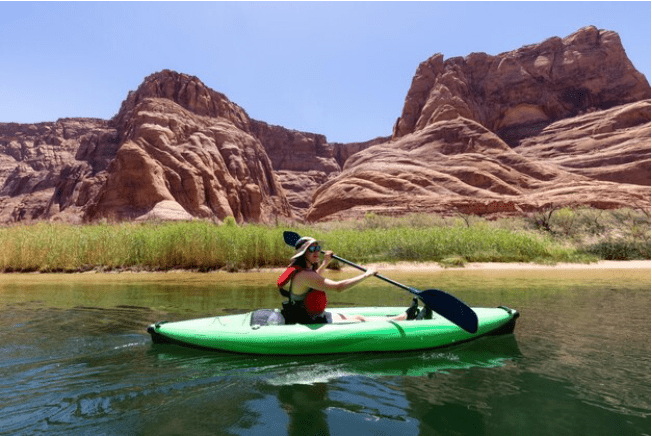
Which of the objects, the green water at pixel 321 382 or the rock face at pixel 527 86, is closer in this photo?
the green water at pixel 321 382

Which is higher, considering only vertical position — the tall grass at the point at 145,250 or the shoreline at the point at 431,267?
the tall grass at the point at 145,250

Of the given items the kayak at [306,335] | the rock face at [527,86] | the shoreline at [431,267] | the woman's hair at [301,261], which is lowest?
the kayak at [306,335]

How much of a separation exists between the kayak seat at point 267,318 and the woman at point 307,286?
73 millimetres

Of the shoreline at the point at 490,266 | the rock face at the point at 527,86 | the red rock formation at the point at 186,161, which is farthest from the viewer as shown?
the rock face at the point at 527,86

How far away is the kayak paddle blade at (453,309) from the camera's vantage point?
468 centimetres

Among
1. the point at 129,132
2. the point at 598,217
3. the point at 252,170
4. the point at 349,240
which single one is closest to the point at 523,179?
Answer: the point at 598,217

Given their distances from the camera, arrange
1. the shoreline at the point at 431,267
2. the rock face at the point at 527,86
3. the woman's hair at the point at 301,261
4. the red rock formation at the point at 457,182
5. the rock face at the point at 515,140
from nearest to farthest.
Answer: the woman's hair at the point at 301,261 → the shoreline at the point at 431,267 → the red rock formation at the point at 457,182 → the rock face at the point at 515,140 → the rock face at the point at 527,86

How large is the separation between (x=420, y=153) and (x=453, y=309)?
40108 millimetres

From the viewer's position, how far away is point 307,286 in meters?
4.75

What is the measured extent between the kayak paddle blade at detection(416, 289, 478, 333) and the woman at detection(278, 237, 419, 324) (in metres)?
0.83

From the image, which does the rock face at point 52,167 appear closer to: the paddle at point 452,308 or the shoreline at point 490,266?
the shoreline at point 490,266

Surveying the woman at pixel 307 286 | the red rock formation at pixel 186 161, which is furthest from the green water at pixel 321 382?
the red rock formation at pixel 186 161

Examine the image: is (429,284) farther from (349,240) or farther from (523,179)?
(523,179)

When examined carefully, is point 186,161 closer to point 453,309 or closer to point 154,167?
point 154,167
